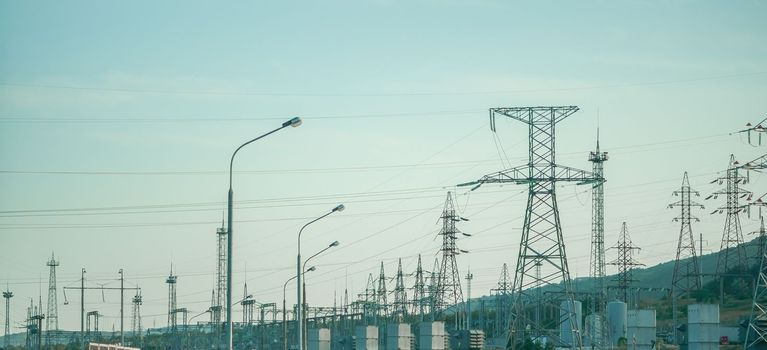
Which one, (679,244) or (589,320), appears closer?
(589,320)

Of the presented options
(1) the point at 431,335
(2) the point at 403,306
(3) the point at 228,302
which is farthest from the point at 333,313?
(3) the point at 228,302

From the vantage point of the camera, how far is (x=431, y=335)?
72250 mm

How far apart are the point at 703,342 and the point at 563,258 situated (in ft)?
30.1

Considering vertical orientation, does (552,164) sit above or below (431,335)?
above

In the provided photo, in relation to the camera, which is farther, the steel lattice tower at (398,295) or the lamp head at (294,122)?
the steel lattice tower at (398,295)

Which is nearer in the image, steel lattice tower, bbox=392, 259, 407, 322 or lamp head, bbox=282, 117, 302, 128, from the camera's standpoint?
lamp head, bbox=282, 117, 302, 128

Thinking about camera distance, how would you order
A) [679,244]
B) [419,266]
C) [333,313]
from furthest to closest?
[333,313]
[419,266]
[679,244]

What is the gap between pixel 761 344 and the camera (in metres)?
64.6

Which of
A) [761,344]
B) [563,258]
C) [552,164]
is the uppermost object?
[552,164]

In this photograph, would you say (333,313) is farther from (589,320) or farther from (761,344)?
(761,344)

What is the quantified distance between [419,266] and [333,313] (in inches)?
929

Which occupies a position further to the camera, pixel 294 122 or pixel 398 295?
pixel 398 295

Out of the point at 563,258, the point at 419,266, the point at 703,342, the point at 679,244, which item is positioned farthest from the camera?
the point at 419,266

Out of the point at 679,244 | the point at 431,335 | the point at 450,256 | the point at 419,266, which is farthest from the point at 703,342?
the point at 419,266
